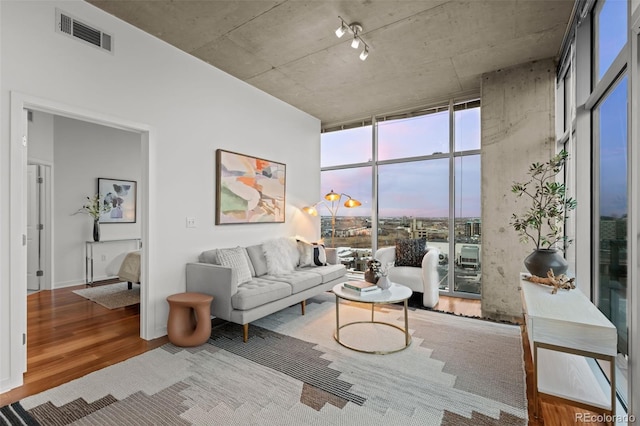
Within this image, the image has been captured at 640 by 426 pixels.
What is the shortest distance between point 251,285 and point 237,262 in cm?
35

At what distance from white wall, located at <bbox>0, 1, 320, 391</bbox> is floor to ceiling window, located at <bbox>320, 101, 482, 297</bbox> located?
63.0 inches

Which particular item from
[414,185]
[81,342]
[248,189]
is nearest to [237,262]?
[248,189]

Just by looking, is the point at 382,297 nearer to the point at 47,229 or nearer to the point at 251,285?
the point at 251,285

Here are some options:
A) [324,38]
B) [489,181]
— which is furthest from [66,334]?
[489,181]

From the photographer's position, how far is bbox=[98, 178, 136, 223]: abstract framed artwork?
228 inches

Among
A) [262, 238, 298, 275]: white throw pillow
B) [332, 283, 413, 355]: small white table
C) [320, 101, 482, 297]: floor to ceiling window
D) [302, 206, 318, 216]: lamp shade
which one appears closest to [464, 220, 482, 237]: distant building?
[320, 101, 482, 297]: floor to ceiling window

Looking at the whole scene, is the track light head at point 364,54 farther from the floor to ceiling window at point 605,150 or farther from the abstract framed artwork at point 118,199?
the abstract framed artwork at point 118,199

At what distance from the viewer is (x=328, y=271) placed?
436 centimetres

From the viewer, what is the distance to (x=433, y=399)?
2.12 m

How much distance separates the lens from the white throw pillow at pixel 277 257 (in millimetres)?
4064

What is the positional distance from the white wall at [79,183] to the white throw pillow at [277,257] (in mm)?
2288

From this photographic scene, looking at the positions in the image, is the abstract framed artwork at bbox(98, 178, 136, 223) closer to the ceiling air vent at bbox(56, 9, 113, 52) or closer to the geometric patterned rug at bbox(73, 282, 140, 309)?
the geometric patterned rug at bbox(73, 282, 140, 309)

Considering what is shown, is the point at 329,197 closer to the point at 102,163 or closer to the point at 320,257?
the point at 320,257

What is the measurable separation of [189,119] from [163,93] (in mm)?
368
